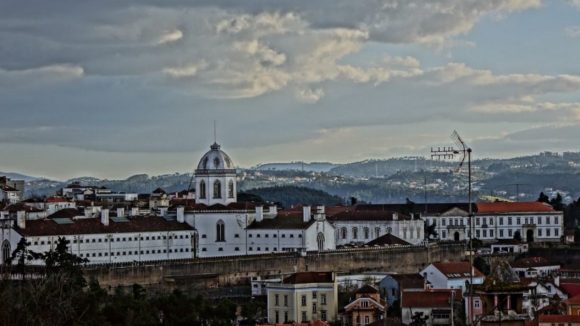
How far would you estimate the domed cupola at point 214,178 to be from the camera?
96.0m

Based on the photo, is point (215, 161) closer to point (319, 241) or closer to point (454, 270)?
point (319, 241)

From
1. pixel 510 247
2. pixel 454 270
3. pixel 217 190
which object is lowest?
pixel 454 270

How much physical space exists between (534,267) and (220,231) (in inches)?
930

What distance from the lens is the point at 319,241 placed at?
90.9 metres

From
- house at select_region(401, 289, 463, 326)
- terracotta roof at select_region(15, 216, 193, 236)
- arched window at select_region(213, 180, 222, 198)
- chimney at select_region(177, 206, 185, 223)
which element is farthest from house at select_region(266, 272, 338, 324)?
arched window at select_region(213, 180, 222, 198)

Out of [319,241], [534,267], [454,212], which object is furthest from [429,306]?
[454,212]

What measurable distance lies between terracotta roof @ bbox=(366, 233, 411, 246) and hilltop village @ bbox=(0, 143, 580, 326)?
0.15m

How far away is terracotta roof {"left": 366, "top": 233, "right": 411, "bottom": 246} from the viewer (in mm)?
98062

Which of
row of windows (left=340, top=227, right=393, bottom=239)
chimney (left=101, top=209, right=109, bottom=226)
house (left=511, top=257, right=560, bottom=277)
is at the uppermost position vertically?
chimney (left=101, top=209, right=109, bottom=226)

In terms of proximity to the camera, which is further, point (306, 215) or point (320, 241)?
point (320, 241)

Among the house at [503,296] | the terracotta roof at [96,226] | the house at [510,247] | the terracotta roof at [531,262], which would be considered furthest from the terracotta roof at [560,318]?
the house at [510,247]

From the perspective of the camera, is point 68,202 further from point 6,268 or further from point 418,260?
point 6,268

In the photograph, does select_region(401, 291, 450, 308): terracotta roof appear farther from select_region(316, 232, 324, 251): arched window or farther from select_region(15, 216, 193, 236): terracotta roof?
select_region(15, 216, 193, 236): terracotta roof

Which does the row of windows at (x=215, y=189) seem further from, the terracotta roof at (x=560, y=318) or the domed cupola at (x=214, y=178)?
the terracotta roof at (x=560, y=318)
